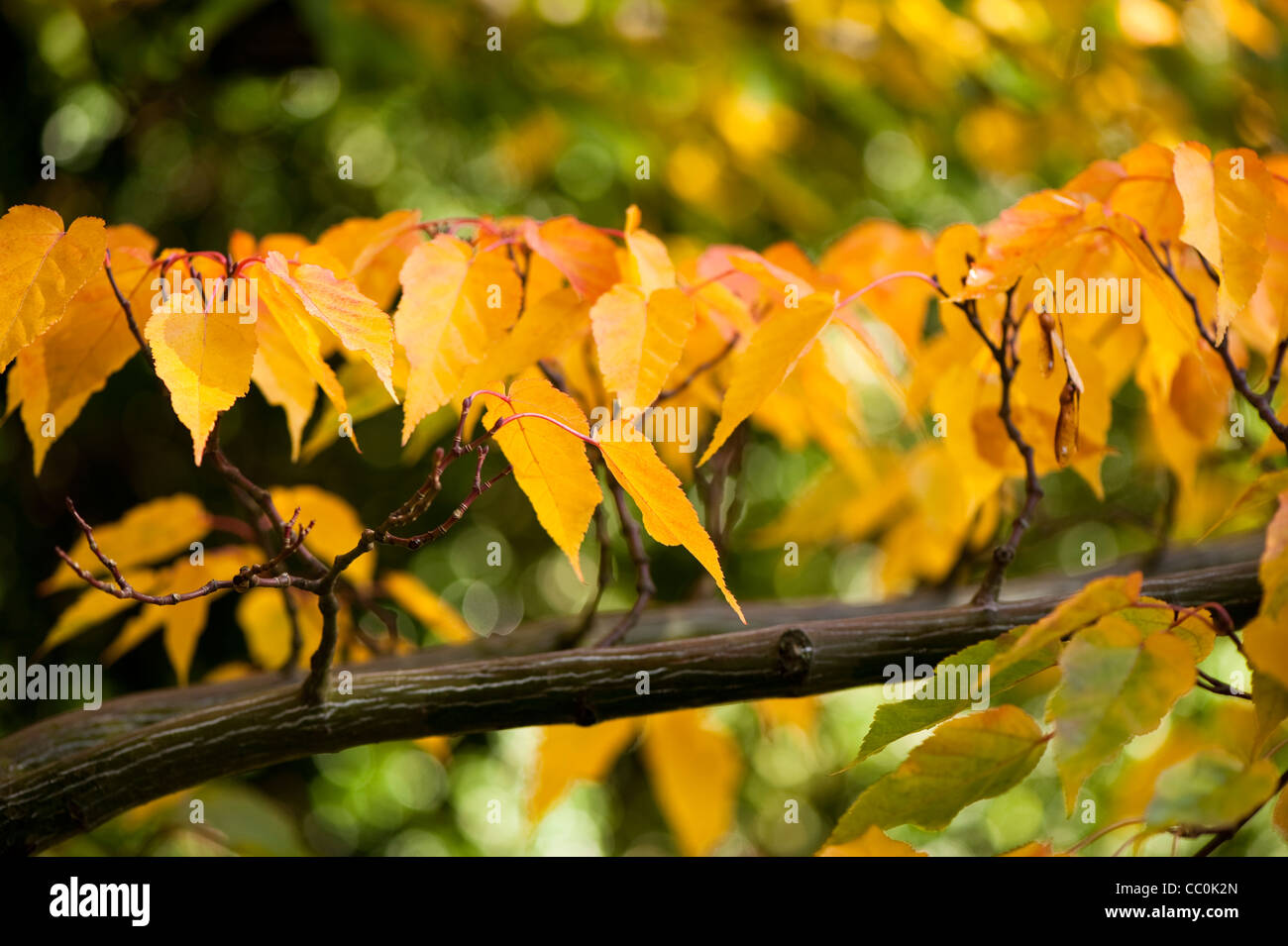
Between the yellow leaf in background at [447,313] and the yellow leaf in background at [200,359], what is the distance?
0.08 m

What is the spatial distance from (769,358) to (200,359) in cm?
27

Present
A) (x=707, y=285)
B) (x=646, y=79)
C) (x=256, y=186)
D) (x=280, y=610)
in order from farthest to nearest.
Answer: (x=256, y=186)
(x=646, y=79)
(x=280, y=610)
(x=707, y=285)

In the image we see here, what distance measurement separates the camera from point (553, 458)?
48 cm

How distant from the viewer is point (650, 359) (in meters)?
0.51

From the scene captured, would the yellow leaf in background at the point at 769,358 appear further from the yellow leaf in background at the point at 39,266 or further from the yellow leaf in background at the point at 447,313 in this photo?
the yellow leaf in background at the point at 39,266

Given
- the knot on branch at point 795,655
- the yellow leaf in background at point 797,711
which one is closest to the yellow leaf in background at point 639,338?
the knot on branch at point 795,655

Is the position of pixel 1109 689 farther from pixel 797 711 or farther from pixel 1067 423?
pixel 797 711

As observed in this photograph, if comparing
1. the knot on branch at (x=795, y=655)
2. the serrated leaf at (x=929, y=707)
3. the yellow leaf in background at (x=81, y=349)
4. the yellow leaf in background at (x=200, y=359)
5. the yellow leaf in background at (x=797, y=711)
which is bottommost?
the yellow leaf in background at (x=797, y=711)

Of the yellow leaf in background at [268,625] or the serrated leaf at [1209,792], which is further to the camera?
the yellow leaf in background at [268,625]

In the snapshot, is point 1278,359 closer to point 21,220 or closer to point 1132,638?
point 1132,638

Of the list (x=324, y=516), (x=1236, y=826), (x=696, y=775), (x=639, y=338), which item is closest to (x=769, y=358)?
(x=639, y=338)

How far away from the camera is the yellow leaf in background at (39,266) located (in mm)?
464
